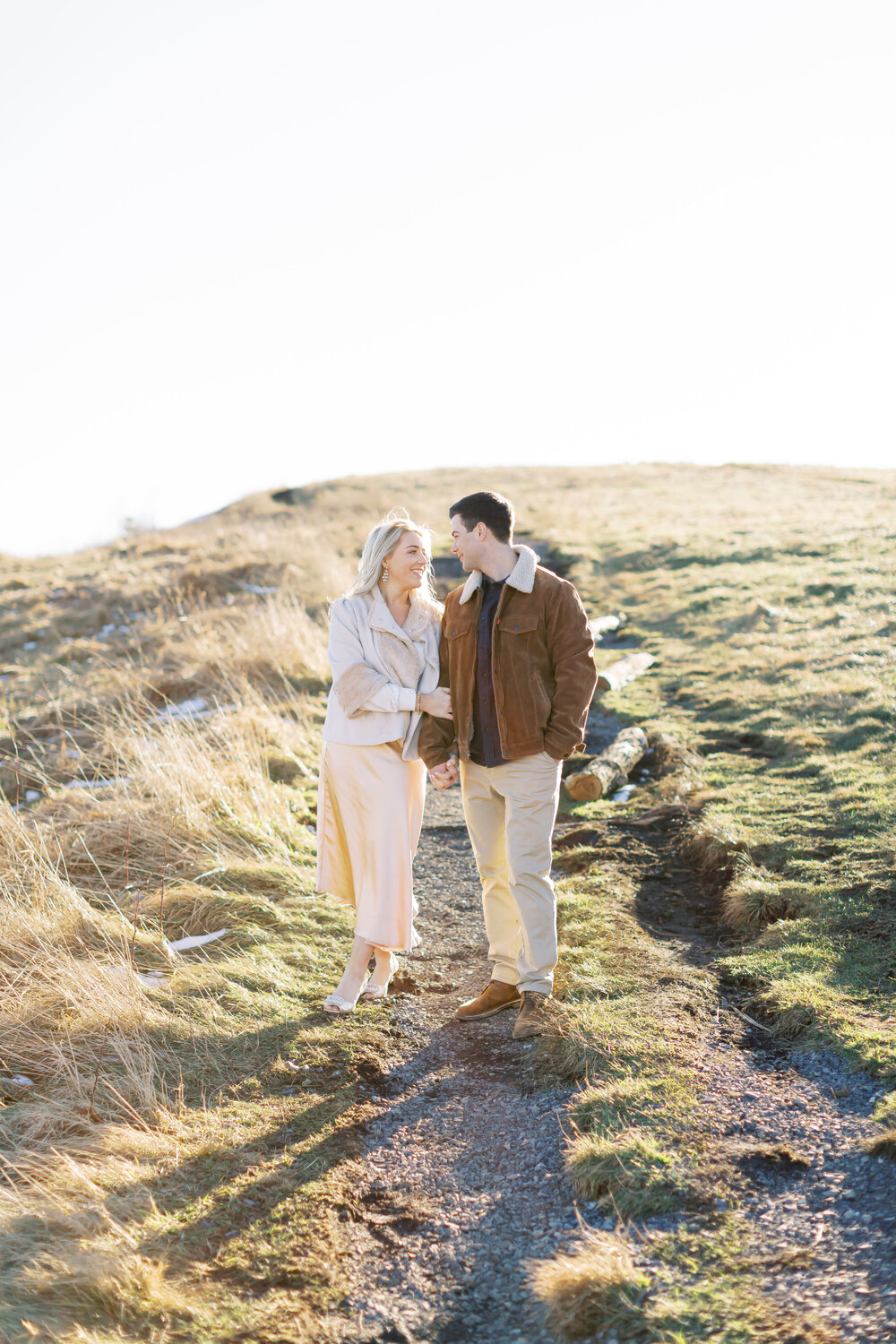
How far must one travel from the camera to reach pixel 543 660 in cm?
459

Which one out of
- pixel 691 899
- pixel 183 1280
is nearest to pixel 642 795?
pixel 691 899

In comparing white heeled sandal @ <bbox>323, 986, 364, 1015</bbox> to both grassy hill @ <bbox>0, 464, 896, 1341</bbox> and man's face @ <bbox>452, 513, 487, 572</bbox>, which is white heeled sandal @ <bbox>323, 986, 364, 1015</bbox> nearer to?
grassy hill @ <bbox>0, 464, 896, 1341</bbox>

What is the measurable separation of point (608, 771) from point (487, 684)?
12.9 feet

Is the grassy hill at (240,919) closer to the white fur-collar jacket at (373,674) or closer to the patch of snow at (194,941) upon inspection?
the patch of snow at (194,941)

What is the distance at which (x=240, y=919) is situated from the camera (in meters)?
5.88

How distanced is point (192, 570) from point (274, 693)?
9.17 meters

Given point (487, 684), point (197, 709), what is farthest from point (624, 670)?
point (487, 684)

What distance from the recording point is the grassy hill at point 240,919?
3211 mm

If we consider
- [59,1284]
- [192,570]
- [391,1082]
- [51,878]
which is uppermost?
[192,570]

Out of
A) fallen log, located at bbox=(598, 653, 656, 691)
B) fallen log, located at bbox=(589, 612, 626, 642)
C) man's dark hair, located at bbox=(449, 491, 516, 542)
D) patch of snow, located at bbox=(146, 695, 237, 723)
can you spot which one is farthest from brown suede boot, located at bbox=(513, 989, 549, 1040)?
fallen log, located at bbox=(589, 612, 626, 642)

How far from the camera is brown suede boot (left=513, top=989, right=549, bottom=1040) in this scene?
15.1 ft

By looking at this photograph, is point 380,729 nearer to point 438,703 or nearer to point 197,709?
point 438,703

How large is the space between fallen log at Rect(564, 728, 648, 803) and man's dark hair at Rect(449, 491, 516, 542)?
4000mm

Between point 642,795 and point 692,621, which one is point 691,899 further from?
point 692,621
